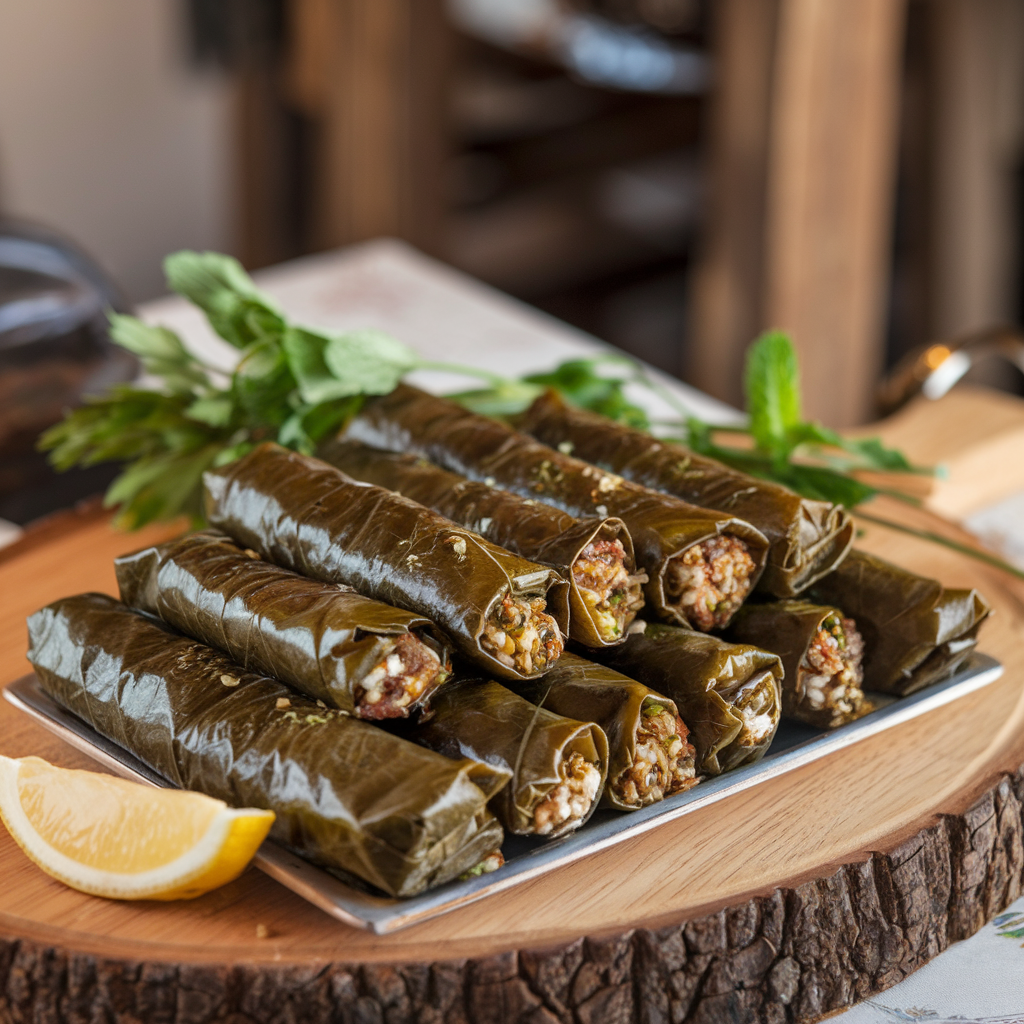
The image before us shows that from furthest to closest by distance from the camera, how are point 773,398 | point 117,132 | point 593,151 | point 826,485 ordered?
point 593,151 < point 117,132 < point 773,398 < point 826,485

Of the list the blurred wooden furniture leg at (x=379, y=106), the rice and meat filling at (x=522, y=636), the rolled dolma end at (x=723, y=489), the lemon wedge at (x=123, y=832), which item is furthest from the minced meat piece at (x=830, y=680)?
the blurred wooden furniture leg at (x=379, y=106)

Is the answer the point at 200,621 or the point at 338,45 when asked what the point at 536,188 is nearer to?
the point at 338,45

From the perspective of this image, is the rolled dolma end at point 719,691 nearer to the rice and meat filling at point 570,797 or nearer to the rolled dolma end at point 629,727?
the rolled dolma end at point 629,727

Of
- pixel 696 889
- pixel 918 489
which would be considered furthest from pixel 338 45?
pixel 696 889

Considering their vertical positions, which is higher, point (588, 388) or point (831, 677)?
point (588, 388)

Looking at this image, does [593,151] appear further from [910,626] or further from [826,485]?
[910,626]

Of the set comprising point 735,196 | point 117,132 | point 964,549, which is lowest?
point 117,132

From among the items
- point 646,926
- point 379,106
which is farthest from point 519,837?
point 379,106
